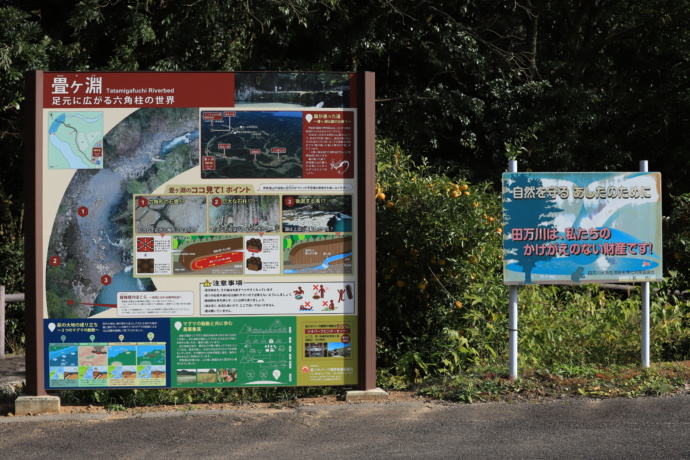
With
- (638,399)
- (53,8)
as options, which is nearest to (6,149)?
(53,8)

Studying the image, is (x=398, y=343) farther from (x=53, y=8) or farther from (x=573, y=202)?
(x=53, y=8)

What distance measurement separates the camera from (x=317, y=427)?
560cm

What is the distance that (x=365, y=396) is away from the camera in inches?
246

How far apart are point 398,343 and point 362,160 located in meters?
2.15

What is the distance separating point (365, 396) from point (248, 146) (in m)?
2.24

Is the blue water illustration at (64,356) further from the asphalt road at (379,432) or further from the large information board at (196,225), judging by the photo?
the asphalt road at (379,432)

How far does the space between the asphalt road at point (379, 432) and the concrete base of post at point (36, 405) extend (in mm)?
120

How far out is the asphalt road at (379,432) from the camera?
505cm

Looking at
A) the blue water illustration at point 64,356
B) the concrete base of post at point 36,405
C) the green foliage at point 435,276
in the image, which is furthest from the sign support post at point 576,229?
the concrete base of post at point 36,405

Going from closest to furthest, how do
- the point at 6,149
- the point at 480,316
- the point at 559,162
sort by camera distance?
the point at 480,316 → the point at 6,149 → the point at 559,162

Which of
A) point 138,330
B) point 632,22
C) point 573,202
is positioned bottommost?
point 138,330

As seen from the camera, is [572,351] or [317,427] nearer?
[317,427]

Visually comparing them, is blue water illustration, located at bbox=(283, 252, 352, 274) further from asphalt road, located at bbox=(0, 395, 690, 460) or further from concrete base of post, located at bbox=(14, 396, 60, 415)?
concrete base of post, located at bbox=(14, 396, 60, 415)

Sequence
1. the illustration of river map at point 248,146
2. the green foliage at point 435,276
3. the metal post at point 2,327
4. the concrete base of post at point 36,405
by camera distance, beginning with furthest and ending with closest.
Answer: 1. the metal post at point 2,327
2. the green foliage at point 435,276
3. the illustration of river map at point 248,146
4. the concrete base of post at point 36,405
